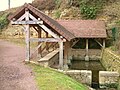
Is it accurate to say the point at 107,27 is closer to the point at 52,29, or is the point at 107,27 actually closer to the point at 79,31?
the point at 79,31

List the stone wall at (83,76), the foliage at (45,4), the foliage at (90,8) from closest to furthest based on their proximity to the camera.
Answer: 1. the stone wall at (83,76)
2. the foliage at (90,8)
3. the foliage at (45,4)

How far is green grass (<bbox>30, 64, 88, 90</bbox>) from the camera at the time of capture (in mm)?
12167

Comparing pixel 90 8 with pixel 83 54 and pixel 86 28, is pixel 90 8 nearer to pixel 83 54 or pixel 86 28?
pixel 86 28

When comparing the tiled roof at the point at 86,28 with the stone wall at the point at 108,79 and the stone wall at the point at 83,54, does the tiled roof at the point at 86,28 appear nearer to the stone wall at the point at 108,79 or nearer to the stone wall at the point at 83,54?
the stone wall at the point at 83,54

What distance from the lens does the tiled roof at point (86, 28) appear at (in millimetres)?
25984

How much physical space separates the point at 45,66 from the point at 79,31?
417 inches

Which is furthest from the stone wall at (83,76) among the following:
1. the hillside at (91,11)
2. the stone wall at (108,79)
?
the hillside at (91,11)

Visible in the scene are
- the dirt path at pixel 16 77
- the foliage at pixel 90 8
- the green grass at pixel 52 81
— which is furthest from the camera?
the foliage at pixel 90 8

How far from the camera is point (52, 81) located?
1311 cm

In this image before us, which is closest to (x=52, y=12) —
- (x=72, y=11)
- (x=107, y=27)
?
(x=72, y=11)

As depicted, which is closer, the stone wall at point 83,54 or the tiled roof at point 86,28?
the tiled roof at point 86,28

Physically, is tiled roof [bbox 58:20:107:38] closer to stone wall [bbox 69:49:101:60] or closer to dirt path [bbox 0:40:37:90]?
stone wall [bbox 69:49:101:60]

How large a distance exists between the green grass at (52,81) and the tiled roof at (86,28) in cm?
1085

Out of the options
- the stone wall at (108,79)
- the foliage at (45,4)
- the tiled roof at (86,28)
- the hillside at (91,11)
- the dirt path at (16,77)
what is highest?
the foliage at (45,4)
